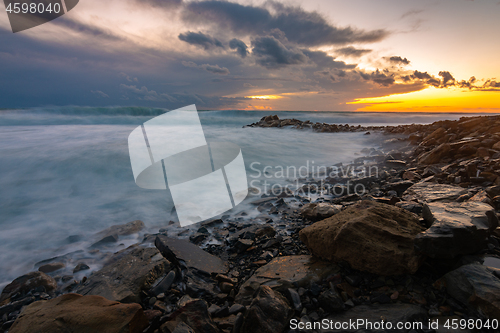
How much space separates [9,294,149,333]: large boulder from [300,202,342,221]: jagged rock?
254 centimetres

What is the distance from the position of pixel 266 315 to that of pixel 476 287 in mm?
1463

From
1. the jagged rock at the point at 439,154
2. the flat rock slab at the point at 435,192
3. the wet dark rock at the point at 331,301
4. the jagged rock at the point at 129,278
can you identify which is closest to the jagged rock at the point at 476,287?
the wet dark rock at the point at 331,301

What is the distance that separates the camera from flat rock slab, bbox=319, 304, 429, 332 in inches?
60.1

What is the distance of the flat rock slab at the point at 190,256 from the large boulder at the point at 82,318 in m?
0.85

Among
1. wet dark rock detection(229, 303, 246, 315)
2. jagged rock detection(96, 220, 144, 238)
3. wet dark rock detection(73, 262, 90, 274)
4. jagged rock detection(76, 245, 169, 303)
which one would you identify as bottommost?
wet dark rock detection(73, 262, 90, 274)

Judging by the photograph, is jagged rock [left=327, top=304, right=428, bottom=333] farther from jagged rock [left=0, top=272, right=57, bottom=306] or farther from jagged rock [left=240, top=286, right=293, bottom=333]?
jagged rock [left=0, top=272, right=57, bottom=306]

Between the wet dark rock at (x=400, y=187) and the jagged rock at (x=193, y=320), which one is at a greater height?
the wet dark rock at (x=400, y=187)

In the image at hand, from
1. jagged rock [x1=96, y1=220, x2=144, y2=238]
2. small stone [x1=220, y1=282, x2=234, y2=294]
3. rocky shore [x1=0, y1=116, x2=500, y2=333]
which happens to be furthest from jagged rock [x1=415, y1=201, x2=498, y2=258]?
jagged rock [x1=96, y1=220, x2=144, y2=238]

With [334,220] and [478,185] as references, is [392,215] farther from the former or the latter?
[478,185]

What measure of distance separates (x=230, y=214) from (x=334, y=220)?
89.8 inches

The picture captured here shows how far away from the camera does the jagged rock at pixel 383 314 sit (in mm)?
1525

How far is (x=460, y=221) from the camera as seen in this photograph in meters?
1.92

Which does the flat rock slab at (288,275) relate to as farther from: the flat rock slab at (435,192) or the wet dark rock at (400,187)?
the wet dark rock at (400,187)

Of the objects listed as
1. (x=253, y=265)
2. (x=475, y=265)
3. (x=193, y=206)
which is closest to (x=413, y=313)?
(x=475, y=265)
